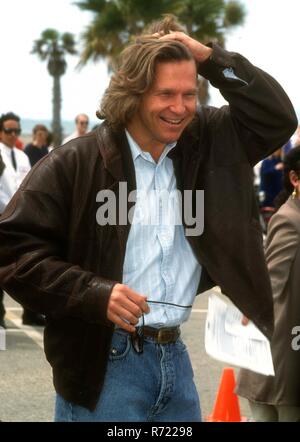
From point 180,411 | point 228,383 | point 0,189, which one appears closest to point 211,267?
point 180,411

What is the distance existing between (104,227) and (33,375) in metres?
4.46

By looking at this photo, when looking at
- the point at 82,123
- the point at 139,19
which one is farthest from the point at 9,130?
the point at 139,19

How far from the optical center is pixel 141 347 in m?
3.31

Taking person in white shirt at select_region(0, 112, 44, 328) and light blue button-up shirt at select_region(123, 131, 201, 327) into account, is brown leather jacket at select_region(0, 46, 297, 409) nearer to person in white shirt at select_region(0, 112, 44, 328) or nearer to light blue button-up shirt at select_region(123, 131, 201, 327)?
light blue button-up shirt at select_region(123, 131, 201, 327)

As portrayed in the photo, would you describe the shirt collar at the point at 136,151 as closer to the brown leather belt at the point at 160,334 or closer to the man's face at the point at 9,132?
the brown leather belt at the point at 160,334

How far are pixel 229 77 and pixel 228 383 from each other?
2775mm

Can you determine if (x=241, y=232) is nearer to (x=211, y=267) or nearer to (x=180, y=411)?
(x=211, y=267)

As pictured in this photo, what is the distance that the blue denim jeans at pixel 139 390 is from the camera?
328 centimetres

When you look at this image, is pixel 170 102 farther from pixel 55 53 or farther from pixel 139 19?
pixel 55 53

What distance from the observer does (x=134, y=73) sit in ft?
10.8

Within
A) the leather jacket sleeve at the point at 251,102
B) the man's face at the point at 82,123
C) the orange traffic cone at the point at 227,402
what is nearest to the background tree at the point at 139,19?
the man's face at the point at 82,123

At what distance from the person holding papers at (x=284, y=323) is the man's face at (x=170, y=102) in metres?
1.56

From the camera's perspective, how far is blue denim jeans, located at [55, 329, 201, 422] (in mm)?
3283
